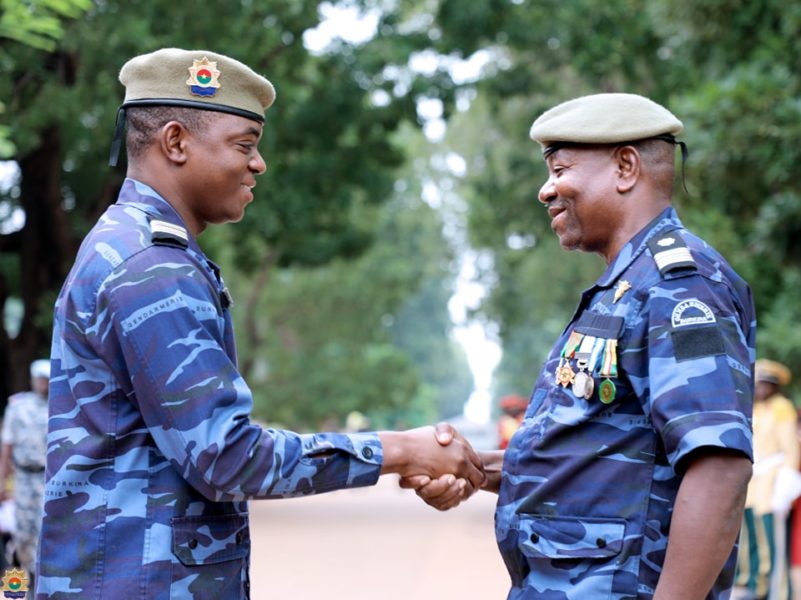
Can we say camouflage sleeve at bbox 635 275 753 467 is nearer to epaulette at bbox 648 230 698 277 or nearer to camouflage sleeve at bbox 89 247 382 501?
epaulette at bbox 648 230 698 277

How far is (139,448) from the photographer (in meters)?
2.98

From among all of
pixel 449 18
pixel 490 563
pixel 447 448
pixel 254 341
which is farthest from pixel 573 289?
pixel 447 448

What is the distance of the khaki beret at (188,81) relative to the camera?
10.6 ft

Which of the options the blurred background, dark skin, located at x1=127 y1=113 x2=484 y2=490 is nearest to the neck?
dark skin, located at x1=127 y1=113 x2=484 y2=490

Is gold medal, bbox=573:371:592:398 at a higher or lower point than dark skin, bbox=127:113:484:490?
lower

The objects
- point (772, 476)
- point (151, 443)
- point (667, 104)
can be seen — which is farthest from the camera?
point (667, 104)

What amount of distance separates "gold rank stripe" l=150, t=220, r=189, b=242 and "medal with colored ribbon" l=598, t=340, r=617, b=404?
3.53 ft

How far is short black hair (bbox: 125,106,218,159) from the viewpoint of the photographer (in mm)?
3236

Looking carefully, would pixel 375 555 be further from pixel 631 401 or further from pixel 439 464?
pixel 631 401

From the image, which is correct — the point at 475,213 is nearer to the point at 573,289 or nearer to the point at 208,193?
the point at 573,289

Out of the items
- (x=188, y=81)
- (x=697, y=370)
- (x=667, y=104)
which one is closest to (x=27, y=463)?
(x=188, y=81)

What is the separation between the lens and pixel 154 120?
3242mm

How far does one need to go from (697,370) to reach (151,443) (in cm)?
129

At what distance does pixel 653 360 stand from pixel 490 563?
1155 cm
